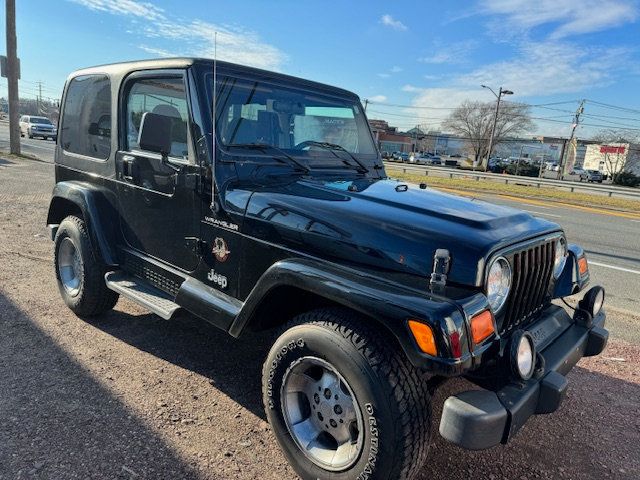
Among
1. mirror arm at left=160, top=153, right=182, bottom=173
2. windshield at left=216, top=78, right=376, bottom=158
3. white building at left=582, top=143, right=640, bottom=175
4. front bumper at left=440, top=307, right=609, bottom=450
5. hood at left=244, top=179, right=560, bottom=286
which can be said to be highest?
white building at left=582, top=143, right=640, bottom=175

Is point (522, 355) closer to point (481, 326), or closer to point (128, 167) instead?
point (481, 326)

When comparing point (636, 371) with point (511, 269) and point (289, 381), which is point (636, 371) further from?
point (289, 381)

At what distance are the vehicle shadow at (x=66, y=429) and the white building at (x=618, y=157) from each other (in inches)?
2134

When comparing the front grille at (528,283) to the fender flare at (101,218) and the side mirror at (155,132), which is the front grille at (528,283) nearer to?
the side mirror at (155,132)

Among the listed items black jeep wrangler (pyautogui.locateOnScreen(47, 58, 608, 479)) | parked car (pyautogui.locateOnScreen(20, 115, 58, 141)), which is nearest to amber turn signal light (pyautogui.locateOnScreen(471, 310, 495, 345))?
black jeep wrangler (pyautogui.locateOnScreen(47, 58, 608, 479))

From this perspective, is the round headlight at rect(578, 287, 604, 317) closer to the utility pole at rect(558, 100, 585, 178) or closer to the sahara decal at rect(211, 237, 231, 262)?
the sahara decal at rect(211, 237, 231, 262)

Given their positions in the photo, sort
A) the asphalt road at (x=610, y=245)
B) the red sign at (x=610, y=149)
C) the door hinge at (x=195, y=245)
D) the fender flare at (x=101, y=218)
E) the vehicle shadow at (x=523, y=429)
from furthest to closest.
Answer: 1. the red sign at (x=610, y=149)
2. the asphalt road at (x=610, y=245)
3. the fender flare at (x=101, y=218)
4. the door hinge at (x=195, y=245)
5. the vehicle shadow at (x=523, y=429)

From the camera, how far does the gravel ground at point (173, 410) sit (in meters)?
2.45

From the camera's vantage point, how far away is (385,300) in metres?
2.01

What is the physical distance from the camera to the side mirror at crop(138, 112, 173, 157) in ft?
9.57

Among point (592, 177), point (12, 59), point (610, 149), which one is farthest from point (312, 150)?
point (610, 149)

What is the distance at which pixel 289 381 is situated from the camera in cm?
241

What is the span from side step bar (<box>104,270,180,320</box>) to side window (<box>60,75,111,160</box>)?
92cm

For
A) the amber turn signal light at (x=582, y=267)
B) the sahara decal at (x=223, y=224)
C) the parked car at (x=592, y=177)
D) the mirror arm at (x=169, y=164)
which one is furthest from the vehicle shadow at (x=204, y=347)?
the parked car at (x=592, y=177)
